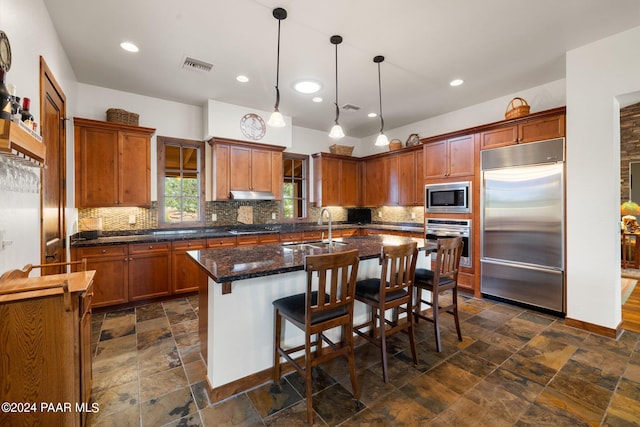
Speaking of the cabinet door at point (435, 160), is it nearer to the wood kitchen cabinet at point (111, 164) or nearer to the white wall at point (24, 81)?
the wood kitchen cabinet at point (111, 164)

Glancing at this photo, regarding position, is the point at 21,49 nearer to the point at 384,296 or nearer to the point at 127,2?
the point at 127,2

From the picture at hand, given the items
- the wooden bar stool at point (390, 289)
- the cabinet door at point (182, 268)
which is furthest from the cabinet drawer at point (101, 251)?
the wooden bar stool at point (390, 289)

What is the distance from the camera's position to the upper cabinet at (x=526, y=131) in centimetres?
329

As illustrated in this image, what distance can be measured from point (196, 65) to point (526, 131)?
4.26 meters

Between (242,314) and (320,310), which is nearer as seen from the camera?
(320,310)

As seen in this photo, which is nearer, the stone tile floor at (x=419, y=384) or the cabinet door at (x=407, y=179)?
the stone tile floor at (x=419, y=384)

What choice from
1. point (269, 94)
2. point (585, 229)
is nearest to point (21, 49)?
point (269, 94)

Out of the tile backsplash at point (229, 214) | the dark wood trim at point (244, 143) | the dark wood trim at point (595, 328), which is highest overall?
the dark wood trim at point (244, 143)

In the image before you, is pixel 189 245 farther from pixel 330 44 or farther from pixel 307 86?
pixel 330 44

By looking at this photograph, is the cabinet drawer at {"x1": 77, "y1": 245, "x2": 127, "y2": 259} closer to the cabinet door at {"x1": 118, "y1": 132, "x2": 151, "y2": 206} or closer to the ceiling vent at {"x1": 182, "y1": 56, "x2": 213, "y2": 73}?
the cabinet door at {"x1": 118, "y1": 132, "x2": 151, "y2": 206}

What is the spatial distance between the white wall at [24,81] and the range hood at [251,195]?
2592 millimetres

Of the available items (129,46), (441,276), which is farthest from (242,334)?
(129,46)

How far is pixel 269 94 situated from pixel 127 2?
6.84 feet

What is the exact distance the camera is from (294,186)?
6.01 m
